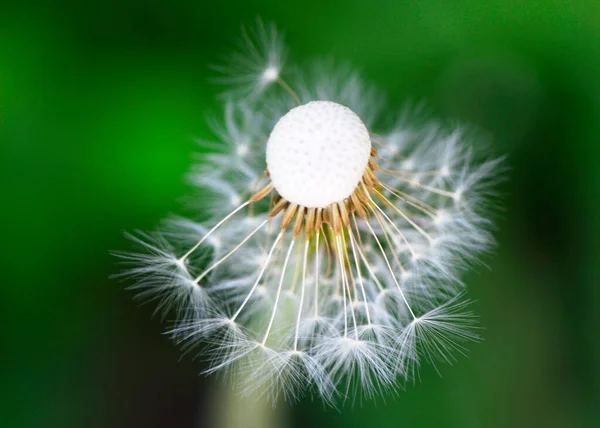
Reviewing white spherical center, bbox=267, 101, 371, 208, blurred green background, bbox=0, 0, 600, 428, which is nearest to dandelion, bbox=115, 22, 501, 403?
white spherical center, bbox=267, 101, 371, 208

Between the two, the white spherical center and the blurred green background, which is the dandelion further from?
the blurred green background

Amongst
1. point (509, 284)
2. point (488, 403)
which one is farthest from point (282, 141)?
point (488, 403)

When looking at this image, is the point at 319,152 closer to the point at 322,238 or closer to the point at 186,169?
the point at 322,238

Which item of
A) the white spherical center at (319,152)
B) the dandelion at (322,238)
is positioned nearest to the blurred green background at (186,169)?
the dandelion at (322,238)

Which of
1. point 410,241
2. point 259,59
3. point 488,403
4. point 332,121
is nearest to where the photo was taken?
point 332,121

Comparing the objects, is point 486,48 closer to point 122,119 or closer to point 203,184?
point 203,184

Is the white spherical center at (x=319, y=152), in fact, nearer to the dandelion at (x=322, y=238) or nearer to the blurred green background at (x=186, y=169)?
the dandelion at (x=322, y=238)

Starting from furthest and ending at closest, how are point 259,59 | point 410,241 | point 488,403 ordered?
point 488,403
point 259,59
point 410,241
